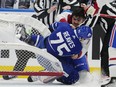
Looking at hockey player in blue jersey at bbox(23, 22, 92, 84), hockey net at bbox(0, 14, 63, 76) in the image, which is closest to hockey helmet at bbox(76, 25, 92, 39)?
hockey player in blue jersey at bbox(23, 22, 92, 84)

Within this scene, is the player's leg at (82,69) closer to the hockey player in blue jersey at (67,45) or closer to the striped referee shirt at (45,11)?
the hockey player in blue jersey at (67,45)

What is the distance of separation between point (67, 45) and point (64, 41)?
3cm

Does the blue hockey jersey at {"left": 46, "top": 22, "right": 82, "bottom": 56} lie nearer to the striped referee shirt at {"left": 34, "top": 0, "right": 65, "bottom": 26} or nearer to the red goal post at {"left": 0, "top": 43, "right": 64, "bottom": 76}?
the red goal post at {"left": 0, "top": 43, "right": 64, "bottom": 76}

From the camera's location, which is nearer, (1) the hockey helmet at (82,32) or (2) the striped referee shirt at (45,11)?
(1) the hockey helmet at (82,32)

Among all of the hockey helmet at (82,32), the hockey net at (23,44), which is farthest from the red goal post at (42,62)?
the hockey helmet at (82,32)

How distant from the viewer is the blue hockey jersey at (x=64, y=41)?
9.55 ft

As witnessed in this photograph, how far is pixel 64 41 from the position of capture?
2.92 m

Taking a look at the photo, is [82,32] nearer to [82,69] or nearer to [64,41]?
[64,41]

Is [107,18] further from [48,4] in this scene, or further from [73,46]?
[48,4]

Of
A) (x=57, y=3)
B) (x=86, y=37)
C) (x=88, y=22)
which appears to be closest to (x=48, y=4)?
(x=57, y=3)

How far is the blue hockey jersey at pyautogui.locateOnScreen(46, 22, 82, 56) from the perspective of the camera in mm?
2910

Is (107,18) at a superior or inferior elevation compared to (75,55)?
superior

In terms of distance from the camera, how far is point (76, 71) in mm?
3123

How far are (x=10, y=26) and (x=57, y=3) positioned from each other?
1556 millimetres
